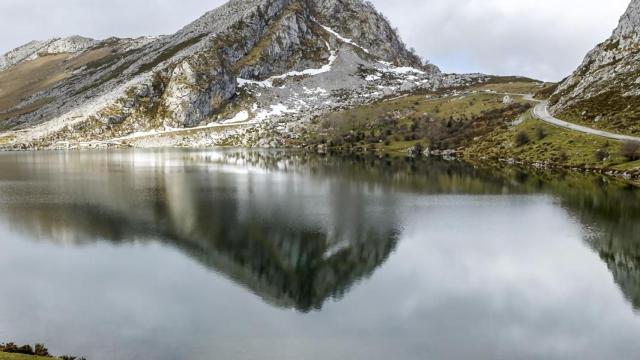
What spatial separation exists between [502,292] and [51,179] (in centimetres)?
8847

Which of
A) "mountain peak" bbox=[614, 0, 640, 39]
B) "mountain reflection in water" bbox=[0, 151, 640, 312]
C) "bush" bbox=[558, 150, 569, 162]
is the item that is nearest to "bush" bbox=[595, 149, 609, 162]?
"bush" bbox=[558, 150, 569, 162]

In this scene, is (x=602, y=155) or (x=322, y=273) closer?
(x=322, y=273)

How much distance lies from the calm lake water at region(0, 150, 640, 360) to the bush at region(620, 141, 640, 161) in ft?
53.8

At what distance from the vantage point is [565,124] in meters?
126

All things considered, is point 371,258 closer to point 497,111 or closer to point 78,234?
point 78,234

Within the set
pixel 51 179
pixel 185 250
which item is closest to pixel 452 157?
pixel 51 179

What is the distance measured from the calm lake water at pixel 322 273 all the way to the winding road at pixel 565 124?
28.5 metres

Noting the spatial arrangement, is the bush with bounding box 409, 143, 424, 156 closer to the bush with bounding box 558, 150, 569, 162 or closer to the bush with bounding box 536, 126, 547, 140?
the bush with bounding box 536, 126, 547, 140

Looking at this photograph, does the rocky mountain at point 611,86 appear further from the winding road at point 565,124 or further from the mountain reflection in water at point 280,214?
the mountain reflection in water at point 280,214

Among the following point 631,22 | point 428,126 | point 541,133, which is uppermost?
point 631,22

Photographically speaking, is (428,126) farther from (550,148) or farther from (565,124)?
(550,148)

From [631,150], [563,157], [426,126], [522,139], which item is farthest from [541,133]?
[426,126]

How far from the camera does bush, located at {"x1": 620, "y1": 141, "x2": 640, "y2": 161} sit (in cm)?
9221

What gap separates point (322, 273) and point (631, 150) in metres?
77.4
